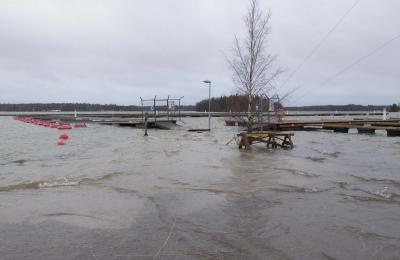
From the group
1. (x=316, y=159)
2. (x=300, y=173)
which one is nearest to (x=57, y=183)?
(x=300, y=173)

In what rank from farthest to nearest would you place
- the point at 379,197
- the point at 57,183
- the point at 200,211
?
the point at 57,183 < the point at 379,197 < the point at 200,211

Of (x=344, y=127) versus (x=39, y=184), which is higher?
(x=344, y=127)

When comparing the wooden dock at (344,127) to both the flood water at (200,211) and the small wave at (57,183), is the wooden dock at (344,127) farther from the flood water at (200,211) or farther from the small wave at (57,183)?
the small wave at (57,183)

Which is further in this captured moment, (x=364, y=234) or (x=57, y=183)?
(x=57, y=183)

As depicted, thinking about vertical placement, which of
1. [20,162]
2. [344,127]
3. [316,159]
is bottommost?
[20,162]

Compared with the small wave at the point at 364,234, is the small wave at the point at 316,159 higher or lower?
lower

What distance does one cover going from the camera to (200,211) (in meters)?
7.67

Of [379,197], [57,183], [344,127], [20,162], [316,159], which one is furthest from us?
[344,127]

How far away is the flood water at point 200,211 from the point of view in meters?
5.65

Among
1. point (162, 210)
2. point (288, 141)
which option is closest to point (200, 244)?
point (162, 210)

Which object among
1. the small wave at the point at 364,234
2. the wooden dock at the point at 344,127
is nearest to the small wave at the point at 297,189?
the small wave at the point at 364,234

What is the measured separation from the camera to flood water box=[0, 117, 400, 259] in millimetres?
5648

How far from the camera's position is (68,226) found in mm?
6656

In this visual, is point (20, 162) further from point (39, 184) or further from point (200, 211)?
point (200, 211)
